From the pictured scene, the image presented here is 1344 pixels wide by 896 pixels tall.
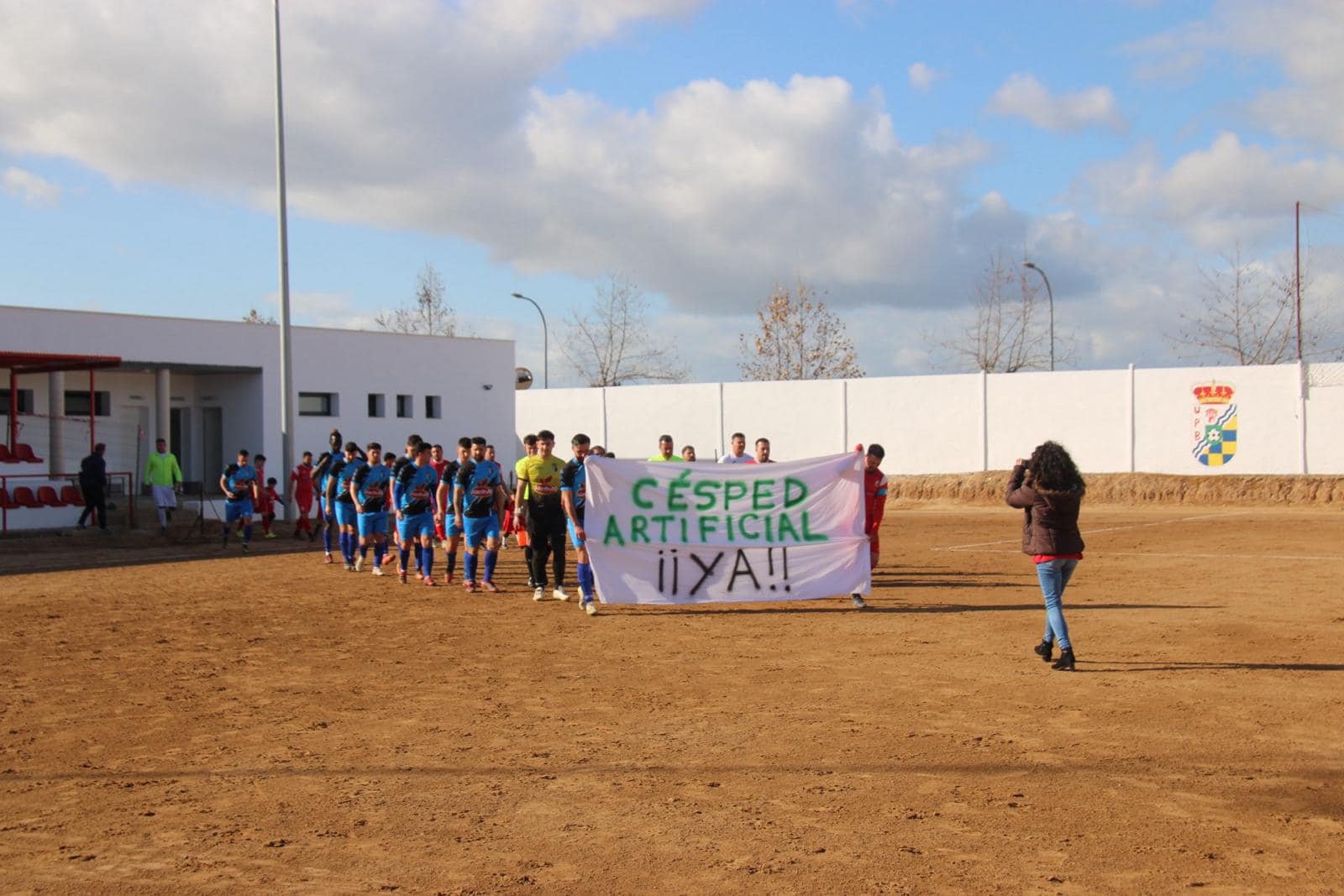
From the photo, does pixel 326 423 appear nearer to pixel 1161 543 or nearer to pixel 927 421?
pixel 927 421

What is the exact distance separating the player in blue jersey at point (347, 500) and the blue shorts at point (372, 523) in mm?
401

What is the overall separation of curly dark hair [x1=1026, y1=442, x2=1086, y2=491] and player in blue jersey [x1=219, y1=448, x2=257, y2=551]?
15.4 metres

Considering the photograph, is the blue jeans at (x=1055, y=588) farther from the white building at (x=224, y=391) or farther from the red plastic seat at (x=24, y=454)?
the red plastic seat at (x=24, y=454)

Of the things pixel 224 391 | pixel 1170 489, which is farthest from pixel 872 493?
pixel 224 391

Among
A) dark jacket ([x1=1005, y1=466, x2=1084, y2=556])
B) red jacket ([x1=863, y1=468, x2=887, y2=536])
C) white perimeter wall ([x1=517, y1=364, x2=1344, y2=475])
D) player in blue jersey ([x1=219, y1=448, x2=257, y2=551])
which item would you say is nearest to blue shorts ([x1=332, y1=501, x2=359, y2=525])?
player in blue jersey ([x1=219, y1=448, x2=257, y2=551])

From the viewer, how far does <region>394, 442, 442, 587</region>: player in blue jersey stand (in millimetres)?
17250

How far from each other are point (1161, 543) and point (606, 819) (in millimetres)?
18564

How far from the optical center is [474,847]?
18.8 ft

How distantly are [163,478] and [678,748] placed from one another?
2166 cm

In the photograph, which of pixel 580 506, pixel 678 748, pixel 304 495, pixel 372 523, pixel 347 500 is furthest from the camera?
pixel 304 495

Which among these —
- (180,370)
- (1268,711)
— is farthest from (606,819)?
(180,370)

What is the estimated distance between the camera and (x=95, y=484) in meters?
26.2

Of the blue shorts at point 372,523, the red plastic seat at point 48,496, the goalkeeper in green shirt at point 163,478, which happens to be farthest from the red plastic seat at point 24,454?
the blue shorts at point 372,523

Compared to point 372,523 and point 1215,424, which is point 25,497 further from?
point 1215,424
